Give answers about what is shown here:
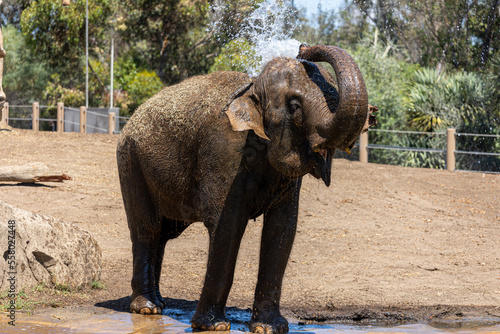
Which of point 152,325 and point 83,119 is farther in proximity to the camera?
point 83,119

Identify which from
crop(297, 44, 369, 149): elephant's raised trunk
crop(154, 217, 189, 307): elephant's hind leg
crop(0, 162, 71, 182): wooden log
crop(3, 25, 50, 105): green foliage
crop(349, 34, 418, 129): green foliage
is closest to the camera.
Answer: crop(297, 44, 369, 149): elephant's raised trunk

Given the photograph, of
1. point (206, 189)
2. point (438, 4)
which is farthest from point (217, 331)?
point (438, 4)

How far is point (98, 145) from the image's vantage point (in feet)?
57.1

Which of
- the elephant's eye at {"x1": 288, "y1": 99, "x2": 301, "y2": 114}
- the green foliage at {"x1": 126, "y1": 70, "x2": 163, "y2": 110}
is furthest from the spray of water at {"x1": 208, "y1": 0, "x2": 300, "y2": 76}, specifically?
the elephant's eye at {"x1": 288, "y1": 99, "x2": 301, "y2": 114}

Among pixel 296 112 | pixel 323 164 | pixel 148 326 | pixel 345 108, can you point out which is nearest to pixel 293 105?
pixel 296 112

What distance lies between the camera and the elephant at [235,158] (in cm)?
471

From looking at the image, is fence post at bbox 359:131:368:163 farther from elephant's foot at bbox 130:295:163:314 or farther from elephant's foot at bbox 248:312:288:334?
elephant's foot at bbox 248:312:288:334

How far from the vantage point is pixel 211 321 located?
17.6 feet

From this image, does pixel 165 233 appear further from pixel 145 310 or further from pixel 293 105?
pixel 293 105

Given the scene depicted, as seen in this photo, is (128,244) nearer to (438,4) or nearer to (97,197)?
(97,197)

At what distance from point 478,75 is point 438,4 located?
16.0ft

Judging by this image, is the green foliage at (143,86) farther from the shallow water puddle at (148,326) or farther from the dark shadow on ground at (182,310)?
the shallow water puddle at (148,326)

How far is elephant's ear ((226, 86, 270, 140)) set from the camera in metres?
4.86

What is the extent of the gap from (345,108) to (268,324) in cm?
197
